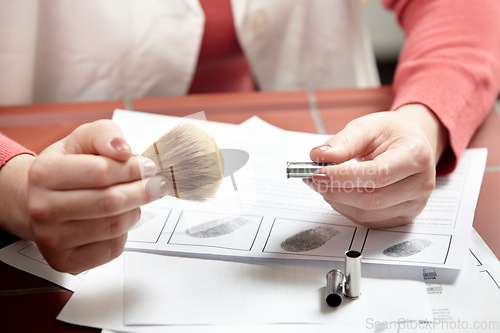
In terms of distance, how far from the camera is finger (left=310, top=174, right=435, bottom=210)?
35 cm

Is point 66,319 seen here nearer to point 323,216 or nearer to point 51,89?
point 323,216

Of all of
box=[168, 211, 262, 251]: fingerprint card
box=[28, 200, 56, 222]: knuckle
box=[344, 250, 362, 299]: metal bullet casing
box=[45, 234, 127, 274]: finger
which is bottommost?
box=[168, 211, 262, 251]: fingerprint card

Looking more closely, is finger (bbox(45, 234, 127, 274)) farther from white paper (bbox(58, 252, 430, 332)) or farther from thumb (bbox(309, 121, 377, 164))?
thumb (bbox(309, 121, 377, 164))

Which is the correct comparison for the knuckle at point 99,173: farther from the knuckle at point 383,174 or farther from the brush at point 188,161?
the knuckle at point 383,174

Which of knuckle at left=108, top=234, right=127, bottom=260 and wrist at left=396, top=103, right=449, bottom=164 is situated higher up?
knuckle at left=108, top=234, right=127, bottom=260

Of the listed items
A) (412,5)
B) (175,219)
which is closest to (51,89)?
(175,219)

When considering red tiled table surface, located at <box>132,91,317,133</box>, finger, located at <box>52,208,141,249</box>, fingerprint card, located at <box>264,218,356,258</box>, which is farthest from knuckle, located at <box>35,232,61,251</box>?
red tiled table surface, located at <box>132,91,317,133</box>

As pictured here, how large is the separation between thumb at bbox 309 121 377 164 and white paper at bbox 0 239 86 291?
177 mm

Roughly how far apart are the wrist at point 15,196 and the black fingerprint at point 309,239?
17 centimetres

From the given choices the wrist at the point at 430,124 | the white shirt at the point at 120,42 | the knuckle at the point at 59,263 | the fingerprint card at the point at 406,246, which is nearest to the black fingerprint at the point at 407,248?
the fingerprint card at the point at 406,246

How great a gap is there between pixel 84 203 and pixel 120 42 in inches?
14.2

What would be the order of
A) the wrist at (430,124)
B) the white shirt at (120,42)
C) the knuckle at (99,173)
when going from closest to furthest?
1. the knuckle at (99,173)
2. the wrist at (430,124)
3. the white shirt at (120,42)

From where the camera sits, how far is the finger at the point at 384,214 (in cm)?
37

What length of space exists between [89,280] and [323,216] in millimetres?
172
